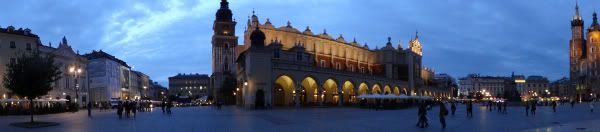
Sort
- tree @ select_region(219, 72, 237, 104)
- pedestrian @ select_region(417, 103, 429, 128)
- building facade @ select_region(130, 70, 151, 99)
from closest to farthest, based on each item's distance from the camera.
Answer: pedestrian @ select_region(417, 103, 429, 128) < tree @ select_region(219, 72, 237, 104) < building facade @ select_region(130, 70, 151, 99)

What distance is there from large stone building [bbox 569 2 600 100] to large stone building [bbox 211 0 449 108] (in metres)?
55.6

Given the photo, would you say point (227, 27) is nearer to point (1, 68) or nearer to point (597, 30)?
point (1, 68)

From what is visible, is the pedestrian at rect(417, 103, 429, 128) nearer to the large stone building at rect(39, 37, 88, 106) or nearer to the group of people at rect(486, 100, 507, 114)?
the group of people at rect(486, 100, 507, 114)

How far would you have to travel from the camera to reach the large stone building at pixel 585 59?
17962cm

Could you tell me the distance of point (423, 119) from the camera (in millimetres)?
28422

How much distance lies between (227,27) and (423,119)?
389 ft

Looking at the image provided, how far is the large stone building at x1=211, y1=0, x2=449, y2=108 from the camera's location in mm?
70750

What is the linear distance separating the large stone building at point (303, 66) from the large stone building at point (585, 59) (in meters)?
55.6

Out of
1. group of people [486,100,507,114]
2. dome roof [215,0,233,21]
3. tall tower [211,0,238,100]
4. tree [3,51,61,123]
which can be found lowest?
group of people [486,100,507,114]

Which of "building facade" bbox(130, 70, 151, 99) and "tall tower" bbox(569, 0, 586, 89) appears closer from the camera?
"building facade" bbox(130, 70, 151, 99)

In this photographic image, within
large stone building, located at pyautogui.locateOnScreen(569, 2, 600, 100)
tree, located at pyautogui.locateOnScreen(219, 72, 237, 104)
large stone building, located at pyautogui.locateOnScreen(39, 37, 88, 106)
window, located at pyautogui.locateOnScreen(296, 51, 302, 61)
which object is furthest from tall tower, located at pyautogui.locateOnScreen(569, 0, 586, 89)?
large stone building, located at pyautogui.locateOnScreen(39, 37, 88, 106)

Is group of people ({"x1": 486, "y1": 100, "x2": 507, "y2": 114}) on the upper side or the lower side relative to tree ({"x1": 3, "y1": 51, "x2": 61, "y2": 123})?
lower

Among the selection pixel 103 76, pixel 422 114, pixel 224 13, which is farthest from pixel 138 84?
pixel 422 114

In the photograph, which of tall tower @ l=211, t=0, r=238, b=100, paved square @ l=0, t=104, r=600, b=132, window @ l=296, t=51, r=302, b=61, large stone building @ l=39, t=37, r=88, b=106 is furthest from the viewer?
tall tower @ l=211, t=0, r=238, b=100
